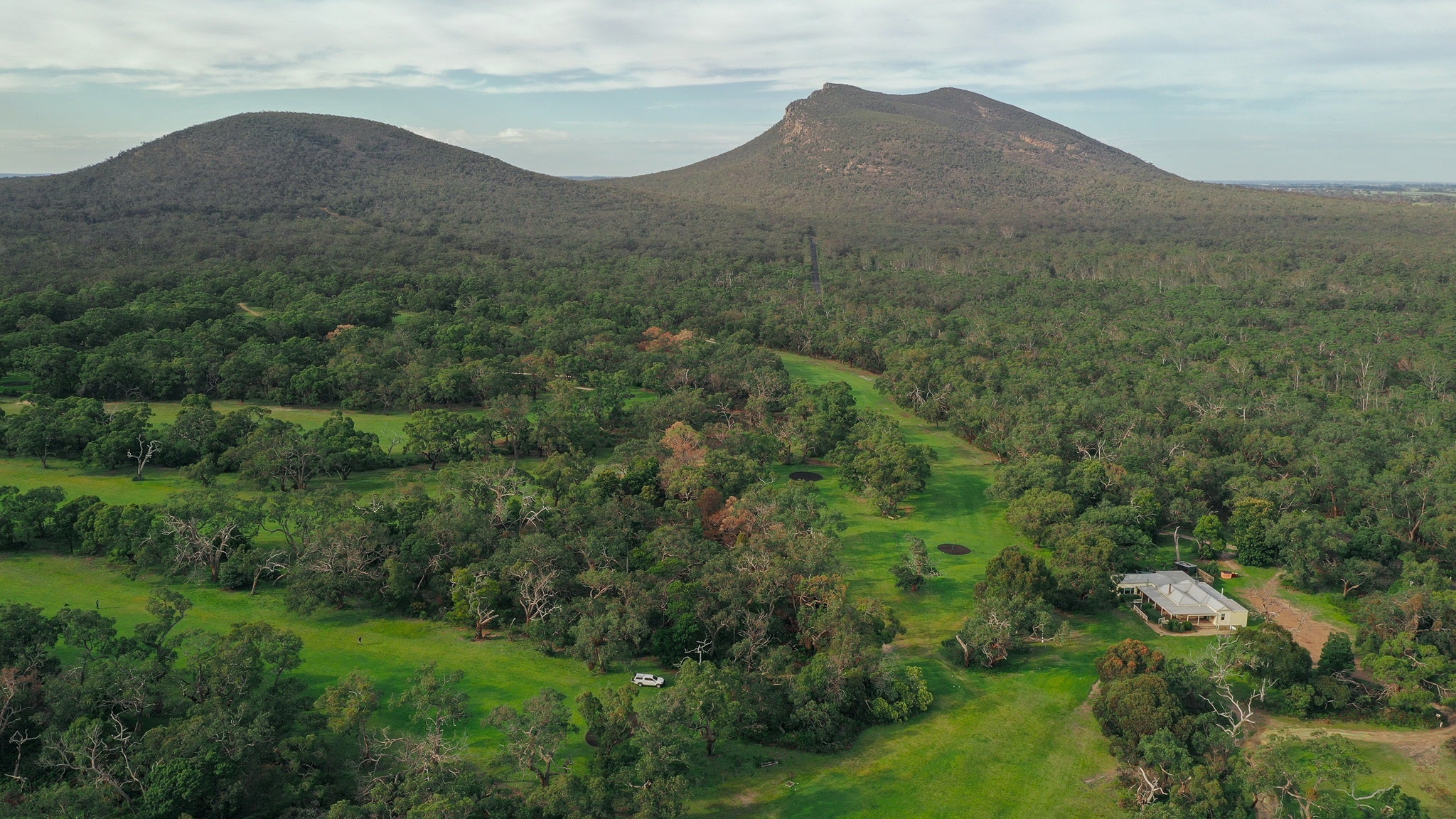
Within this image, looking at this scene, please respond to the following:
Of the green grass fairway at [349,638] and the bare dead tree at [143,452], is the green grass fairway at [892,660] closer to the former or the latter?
the green grass fairway at [349,638]

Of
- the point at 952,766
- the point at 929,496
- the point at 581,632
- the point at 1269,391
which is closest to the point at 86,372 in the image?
the point at 581,632

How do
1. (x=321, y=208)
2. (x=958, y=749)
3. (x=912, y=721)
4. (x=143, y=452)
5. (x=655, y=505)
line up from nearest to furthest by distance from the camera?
1. (x=958, y=749)
2. (x=912, y=721)
3. (x=655, y=505)
4. (x=143, y=452)
5. (x=321, y=208)

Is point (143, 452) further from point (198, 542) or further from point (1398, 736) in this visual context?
point (1398, 736)

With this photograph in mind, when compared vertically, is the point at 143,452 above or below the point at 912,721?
above

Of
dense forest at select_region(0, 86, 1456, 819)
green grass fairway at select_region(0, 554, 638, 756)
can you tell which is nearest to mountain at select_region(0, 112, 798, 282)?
dense forest at select_region(0, 86, 1456, 819)

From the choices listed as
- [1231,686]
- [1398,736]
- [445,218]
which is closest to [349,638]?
[1231,686]

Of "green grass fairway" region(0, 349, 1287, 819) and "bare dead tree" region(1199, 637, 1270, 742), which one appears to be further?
"bare dead tree" region(1199, 637, 1270, 742)

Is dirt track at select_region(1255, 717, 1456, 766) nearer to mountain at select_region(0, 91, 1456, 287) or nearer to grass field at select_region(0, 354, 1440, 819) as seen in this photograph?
grass field at select_region(0, 354, 1440, 819)

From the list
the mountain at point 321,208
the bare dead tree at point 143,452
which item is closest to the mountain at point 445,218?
the mountain at point 321,208
